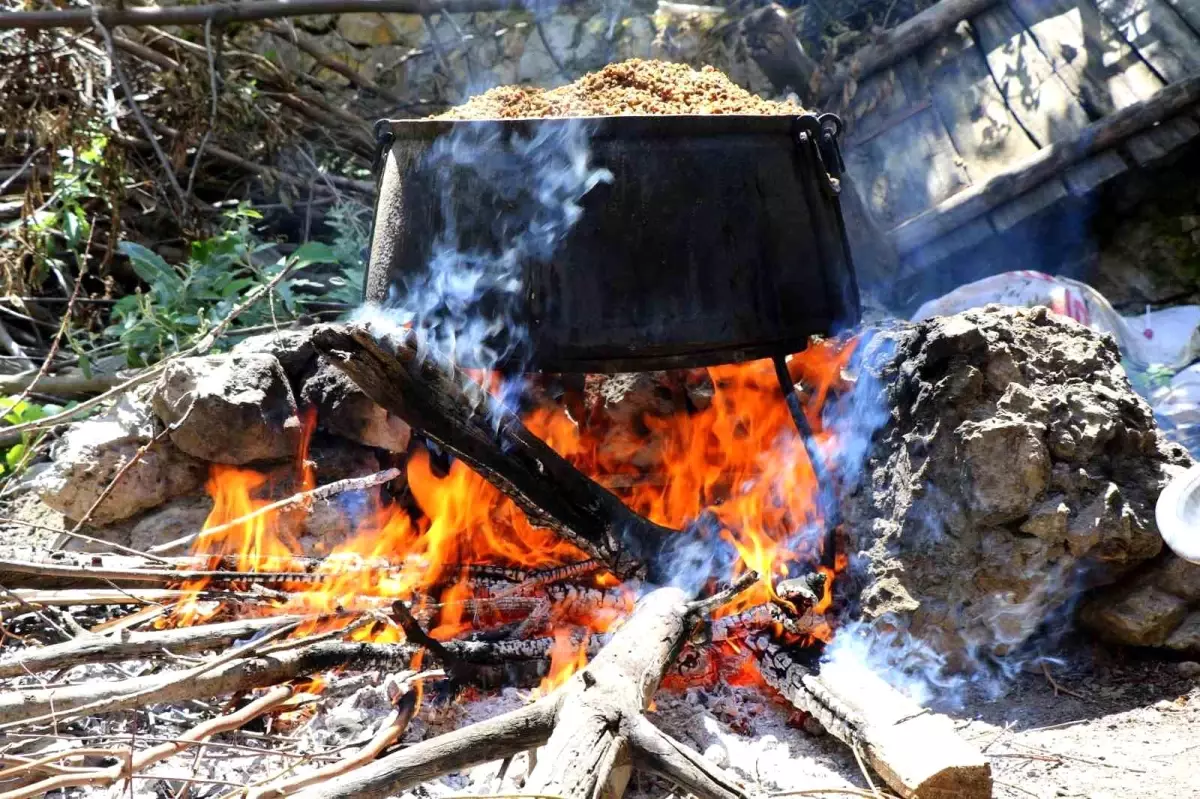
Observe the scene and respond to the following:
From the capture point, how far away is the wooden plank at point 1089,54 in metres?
4.70

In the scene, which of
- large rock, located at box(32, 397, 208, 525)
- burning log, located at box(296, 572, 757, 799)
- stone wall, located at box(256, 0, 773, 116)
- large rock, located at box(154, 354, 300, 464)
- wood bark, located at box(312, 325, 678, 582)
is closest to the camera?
burning log, located at box(296, 572, 757, 799)

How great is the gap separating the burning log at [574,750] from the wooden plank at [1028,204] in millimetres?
3431

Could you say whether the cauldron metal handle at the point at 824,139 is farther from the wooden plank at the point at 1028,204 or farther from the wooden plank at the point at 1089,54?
the wooden plank at the point at 1089,54

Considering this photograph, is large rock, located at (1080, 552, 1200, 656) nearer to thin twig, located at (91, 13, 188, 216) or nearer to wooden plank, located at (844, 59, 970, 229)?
wooden plank, located at (844, 59, 970, 229)

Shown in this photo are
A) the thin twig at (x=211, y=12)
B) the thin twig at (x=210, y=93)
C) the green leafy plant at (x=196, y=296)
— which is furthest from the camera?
the thin twig at (x=210, y=93)

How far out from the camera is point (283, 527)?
2.90 metres

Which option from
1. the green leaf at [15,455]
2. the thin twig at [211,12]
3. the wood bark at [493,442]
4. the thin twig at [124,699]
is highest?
the thin twig at [211,12]

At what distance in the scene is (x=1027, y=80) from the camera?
16.0 feet

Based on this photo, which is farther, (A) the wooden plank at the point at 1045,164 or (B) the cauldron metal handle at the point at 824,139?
(A) the wooden plank at the point at 1045,164

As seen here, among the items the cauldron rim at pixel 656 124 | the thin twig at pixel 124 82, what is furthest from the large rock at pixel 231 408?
the thin twig at pixel 124 82

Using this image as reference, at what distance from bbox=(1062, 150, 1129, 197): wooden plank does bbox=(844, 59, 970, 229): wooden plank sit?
1.40 ft

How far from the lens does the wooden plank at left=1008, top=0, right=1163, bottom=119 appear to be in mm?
4695

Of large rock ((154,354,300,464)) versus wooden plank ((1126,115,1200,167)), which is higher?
wooden plank ((1126,115,1200,167))

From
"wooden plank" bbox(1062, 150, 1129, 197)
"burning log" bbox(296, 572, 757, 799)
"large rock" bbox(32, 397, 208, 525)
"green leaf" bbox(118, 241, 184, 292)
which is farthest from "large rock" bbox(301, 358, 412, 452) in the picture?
"wooden plank" bbox(1062, 150, 1129, 197)
